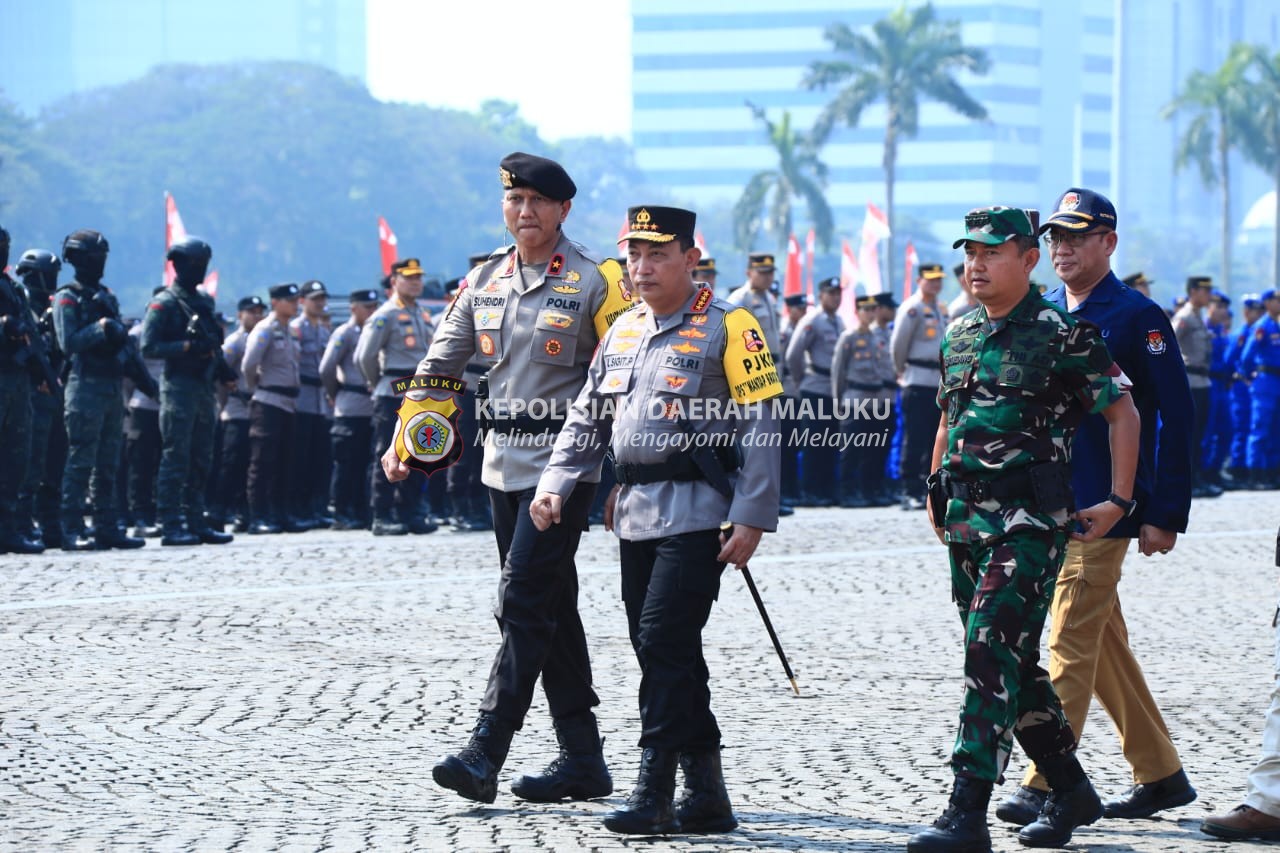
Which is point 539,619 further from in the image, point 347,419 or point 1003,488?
point 347,419

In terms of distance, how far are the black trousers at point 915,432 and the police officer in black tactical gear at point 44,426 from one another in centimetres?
787

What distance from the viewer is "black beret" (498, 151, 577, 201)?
633cm

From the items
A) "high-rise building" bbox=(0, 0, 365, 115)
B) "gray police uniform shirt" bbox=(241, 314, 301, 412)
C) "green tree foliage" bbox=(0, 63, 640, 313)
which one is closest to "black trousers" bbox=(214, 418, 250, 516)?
"gray police uniform shirt" bbox=(241, 314, 301, 412)

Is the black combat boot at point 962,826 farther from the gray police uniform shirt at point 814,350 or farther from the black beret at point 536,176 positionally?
the gray police uniform shirt at point 814,350

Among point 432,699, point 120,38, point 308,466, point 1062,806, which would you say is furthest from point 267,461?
point 120,38

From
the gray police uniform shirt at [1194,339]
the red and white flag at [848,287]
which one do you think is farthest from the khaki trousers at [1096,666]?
the red and white flag at [848,287]

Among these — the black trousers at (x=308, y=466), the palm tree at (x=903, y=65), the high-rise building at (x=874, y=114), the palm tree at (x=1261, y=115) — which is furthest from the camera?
the high-rise building at (x=874, y=114)

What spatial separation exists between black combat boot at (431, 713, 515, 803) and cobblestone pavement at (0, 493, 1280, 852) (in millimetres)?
78

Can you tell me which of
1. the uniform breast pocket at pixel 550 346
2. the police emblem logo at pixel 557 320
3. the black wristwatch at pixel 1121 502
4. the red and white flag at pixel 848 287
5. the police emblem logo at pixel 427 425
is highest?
the red and white flag at pixel 848 287

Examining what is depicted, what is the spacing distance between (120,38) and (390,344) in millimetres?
179358

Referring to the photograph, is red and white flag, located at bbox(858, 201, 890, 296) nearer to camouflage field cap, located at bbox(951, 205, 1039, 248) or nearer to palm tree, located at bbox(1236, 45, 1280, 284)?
camouflage field cap, located at bbox(951, 205, 1039, 248)

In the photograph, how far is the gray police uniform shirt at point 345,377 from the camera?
54.0 feet

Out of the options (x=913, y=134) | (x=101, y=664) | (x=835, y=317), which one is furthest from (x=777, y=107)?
(x=101, y=664)

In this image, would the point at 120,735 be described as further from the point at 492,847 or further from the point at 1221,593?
the point at 1221,593
